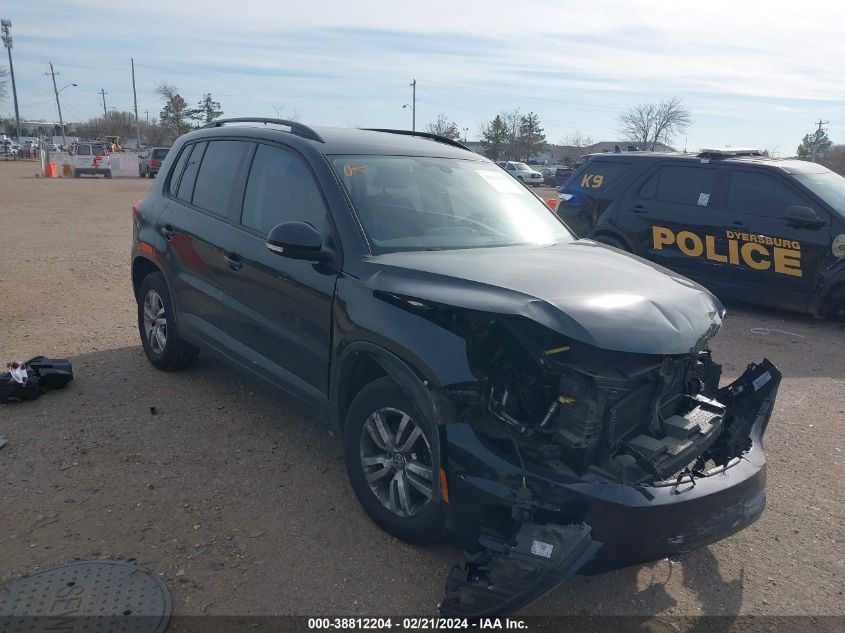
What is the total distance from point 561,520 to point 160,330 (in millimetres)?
3898

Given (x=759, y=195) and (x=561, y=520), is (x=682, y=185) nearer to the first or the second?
(x=759, y=195)

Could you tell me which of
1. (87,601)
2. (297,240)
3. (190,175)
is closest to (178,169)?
(190,175)

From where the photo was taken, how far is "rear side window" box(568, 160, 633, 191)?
29.9 feet

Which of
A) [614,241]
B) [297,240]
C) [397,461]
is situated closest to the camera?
[397,461]

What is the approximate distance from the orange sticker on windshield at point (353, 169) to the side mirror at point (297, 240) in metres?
0.50

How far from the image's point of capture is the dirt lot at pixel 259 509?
3.06m

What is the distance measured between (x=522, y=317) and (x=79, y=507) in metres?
2.53

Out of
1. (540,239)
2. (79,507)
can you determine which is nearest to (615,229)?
(540,239)

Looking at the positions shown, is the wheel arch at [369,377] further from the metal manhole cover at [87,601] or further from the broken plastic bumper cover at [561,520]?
the metal manhole cover at [87,601]

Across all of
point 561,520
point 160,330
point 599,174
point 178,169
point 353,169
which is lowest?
point 160,330

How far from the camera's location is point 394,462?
3.27 m

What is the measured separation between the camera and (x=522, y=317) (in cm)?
282

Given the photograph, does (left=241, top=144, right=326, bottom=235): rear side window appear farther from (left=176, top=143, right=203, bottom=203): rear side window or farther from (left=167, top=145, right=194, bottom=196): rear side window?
(left=167, top=145, right=194, bottom=196): rear side window

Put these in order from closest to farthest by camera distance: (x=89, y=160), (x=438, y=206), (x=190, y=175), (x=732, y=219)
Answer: (x=438, y=206), (x=190, y=175), (x=732, y=219), (x=89, y=160)
